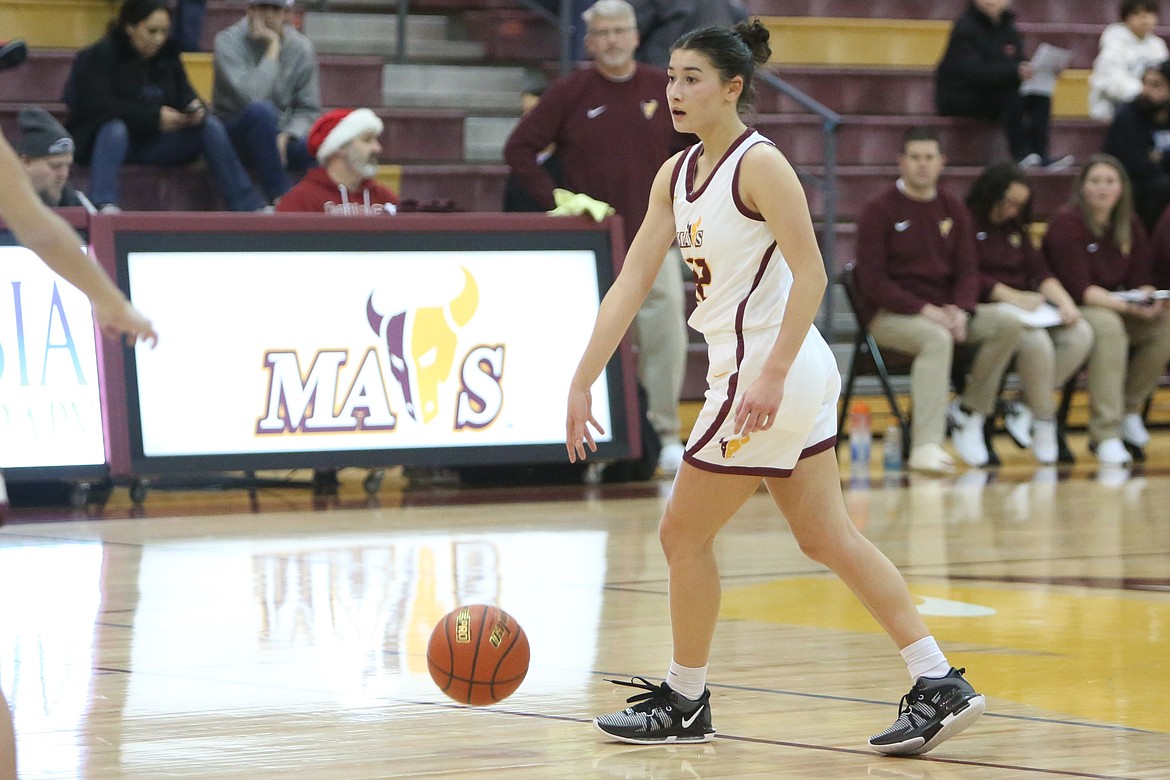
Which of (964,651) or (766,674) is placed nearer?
(766,674)

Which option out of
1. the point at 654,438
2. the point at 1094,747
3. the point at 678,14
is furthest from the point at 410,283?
the point at 1094,747

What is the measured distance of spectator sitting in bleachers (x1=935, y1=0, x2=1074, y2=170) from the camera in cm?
1470

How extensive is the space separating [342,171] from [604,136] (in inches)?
62.5

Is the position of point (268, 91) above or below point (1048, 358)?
above

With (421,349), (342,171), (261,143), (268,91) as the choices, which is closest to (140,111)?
(261,143)

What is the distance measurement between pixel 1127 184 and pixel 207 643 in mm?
9090

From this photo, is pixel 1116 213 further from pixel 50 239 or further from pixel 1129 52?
pixel 50 239

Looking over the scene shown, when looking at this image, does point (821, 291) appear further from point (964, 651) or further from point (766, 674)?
point (964, 651)

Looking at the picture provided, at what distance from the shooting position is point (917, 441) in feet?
37.4

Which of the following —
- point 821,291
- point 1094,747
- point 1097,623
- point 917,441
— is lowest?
point 917,441

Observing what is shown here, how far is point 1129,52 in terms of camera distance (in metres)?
15.2

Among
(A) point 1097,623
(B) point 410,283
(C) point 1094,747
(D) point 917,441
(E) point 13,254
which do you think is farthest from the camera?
(D) point 917,441

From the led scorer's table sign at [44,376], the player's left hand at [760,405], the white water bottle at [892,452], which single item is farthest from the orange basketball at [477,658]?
the white water bottle at [892,452]

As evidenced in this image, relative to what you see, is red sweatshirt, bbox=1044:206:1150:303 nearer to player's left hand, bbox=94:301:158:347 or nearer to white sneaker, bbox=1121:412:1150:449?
white sneaker, bbox=1121:412:1150:449
